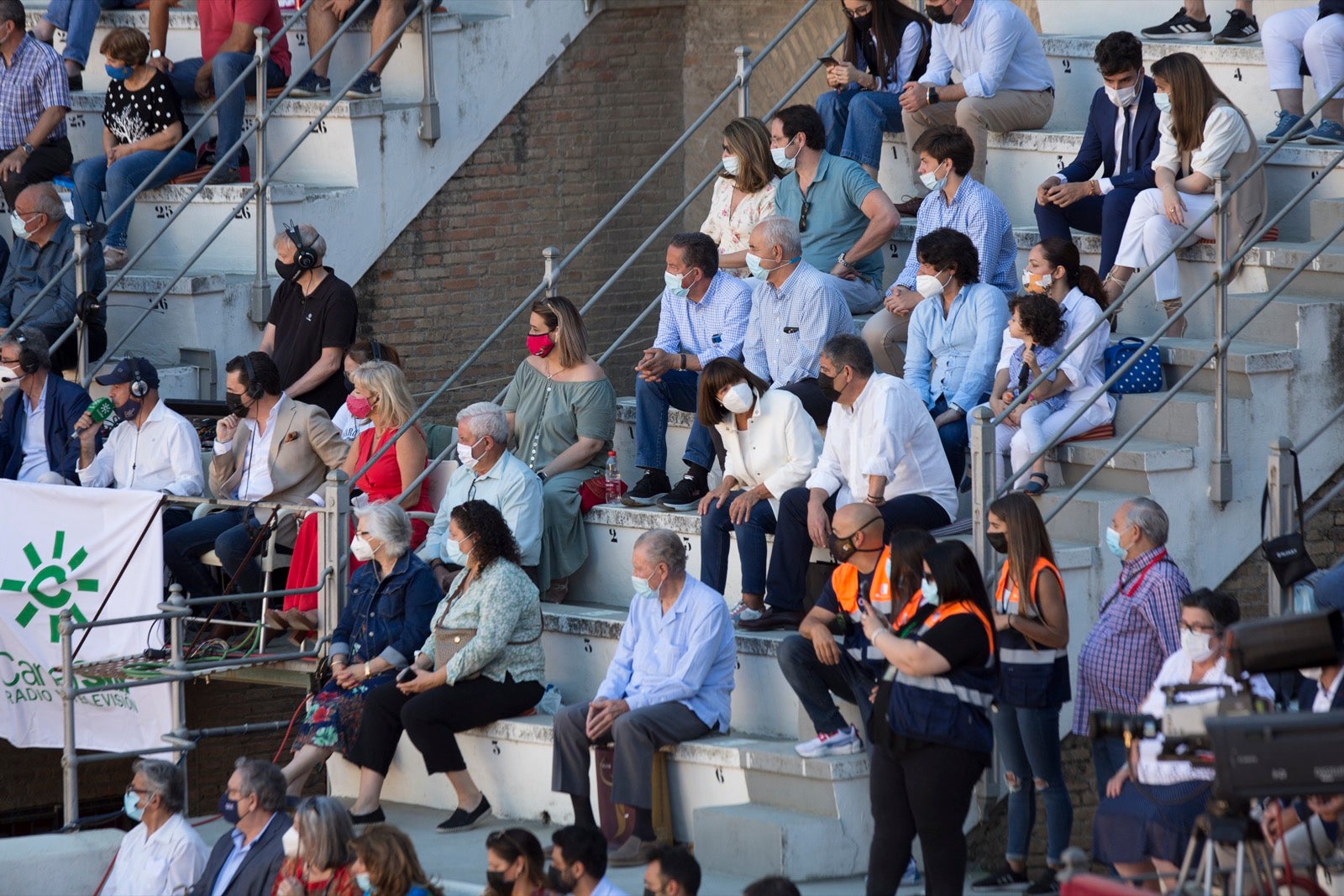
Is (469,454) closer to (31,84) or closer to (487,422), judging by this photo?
(487,422)

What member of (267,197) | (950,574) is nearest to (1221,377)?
(950,574)

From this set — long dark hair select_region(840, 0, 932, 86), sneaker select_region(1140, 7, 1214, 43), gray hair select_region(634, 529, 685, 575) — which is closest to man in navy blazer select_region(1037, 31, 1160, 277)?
long dark hair select_region(840, 0, 932, 86)

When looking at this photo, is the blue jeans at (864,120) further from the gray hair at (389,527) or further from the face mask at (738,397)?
the gray hair at (389,527)

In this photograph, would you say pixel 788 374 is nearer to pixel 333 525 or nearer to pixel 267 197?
pixel 333 525

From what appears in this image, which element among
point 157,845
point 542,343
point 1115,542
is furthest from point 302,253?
point 1115,542

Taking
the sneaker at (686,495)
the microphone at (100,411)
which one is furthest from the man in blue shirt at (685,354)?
the microphone at (100,411)

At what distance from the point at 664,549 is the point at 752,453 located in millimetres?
825

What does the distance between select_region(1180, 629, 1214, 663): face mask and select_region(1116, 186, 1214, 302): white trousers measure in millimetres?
3003

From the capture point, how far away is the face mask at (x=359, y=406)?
34.4ft

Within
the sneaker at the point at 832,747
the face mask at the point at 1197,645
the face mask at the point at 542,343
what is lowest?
the sneaker at the point at 832,747

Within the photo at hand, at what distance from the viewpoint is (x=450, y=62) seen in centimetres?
1370

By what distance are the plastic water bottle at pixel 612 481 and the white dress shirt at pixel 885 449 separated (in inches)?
61.5

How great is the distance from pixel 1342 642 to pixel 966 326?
131 inches

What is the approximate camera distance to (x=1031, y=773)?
27.1 feet
